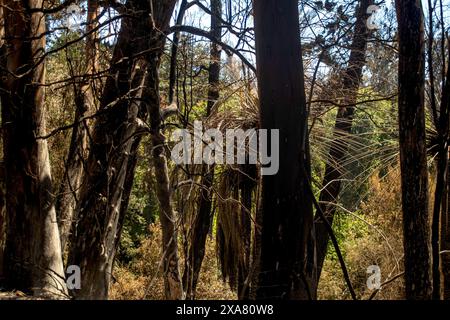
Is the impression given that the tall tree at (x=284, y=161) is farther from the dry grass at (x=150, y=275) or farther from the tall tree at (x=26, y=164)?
the dry grass at (x=150, y=275)

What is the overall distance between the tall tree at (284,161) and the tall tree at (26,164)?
6.67 ft

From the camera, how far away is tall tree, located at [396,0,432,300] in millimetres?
2666

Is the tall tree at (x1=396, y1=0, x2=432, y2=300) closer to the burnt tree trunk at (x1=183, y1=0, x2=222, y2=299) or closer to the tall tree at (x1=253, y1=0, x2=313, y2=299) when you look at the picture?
the tall tree at (x1=253, y1=0, x2=313, y2=299)

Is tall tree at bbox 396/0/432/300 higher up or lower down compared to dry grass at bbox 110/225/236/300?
higher up

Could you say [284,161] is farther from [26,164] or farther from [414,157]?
[26,164]

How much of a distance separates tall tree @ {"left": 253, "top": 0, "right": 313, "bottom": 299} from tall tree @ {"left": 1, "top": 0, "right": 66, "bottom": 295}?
203 cm

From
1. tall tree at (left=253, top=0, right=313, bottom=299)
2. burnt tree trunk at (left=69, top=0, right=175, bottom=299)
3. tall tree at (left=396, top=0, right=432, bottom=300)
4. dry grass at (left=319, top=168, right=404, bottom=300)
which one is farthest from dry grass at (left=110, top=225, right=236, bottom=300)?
tall tree at (left=396, top=0, right=432, bottom=300)

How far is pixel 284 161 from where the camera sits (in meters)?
2.87

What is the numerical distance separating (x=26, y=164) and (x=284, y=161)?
2.33 m

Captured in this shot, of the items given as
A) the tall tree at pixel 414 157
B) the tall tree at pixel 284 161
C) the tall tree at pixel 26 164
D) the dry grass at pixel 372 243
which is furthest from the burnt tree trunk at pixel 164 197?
the dry grass at pixel 372 243

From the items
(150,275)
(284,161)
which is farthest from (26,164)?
(150,275)

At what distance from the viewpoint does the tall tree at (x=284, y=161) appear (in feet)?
9.30
